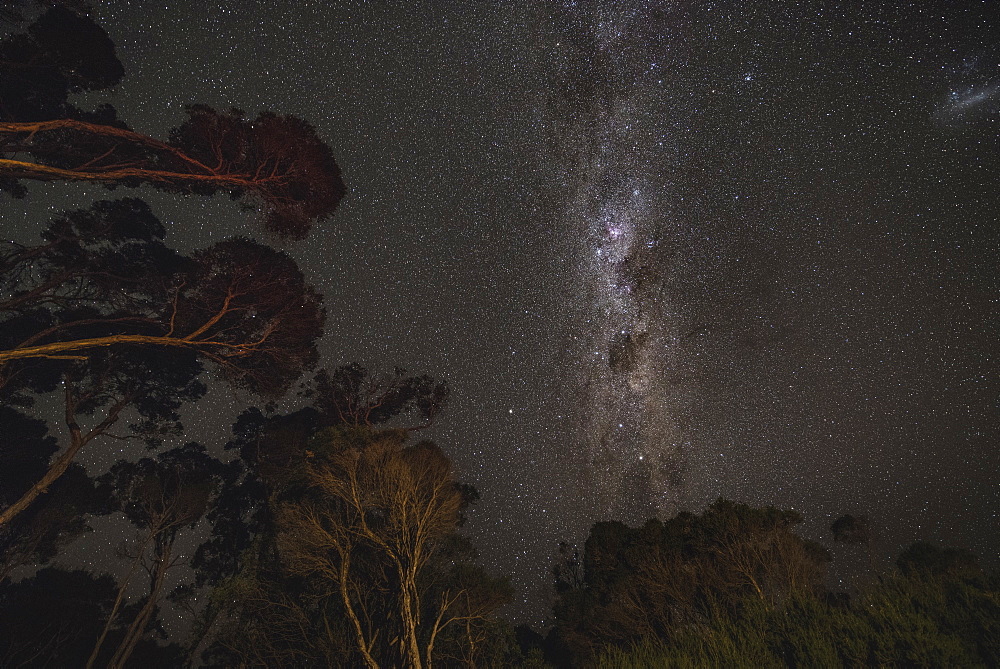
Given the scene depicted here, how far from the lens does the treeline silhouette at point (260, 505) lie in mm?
5391

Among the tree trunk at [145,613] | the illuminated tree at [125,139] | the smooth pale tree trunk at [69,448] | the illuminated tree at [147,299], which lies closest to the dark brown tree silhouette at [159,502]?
the tree trunk at [145,613]

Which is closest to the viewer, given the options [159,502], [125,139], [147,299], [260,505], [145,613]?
[125,139]

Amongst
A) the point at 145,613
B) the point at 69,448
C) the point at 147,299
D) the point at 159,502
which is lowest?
the point at 145,613

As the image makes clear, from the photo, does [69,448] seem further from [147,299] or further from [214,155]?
[214,155]

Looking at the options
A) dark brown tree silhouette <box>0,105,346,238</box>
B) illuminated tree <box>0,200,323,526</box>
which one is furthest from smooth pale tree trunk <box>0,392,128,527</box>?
dark brown tree silhouette <box>0,105,346,238</box>

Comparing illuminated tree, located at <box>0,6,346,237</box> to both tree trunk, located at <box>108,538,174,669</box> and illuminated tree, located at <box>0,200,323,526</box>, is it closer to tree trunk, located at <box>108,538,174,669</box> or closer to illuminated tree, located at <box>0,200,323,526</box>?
illuminated tree, located at <box>0,200,323,526</box>

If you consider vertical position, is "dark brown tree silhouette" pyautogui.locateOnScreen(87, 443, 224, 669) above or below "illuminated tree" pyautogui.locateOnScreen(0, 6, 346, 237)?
below

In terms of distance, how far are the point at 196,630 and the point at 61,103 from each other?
19.4 meters

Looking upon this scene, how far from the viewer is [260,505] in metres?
20.9

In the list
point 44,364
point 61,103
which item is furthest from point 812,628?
point 44,364

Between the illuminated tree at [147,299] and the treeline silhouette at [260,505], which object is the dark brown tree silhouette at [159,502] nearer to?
the treeline silhouette at [260,505]

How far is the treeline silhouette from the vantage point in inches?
212

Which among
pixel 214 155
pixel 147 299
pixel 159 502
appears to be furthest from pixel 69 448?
pixel 214 155

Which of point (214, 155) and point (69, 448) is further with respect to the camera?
point (69, 448)
